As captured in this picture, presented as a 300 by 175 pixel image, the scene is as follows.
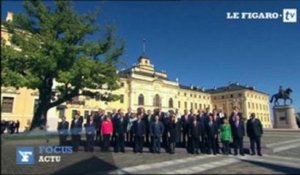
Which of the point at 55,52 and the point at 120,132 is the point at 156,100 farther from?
the point at 120,132

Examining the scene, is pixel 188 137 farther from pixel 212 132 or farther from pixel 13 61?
pixel 13 61

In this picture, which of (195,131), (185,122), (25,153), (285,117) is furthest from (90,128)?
(285,117)

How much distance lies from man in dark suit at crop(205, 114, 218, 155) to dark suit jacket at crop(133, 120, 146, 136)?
2.68 m

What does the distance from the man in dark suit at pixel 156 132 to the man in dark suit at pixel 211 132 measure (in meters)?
1.94

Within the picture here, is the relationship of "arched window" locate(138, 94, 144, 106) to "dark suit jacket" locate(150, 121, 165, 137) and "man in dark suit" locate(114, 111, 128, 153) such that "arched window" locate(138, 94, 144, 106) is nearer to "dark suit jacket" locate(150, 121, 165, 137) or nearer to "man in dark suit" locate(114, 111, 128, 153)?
"man in dark suit" locate(114, 111, 128, 153)

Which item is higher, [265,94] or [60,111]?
[265,94]

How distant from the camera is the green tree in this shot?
1677cm

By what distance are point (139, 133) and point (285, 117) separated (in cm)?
2507

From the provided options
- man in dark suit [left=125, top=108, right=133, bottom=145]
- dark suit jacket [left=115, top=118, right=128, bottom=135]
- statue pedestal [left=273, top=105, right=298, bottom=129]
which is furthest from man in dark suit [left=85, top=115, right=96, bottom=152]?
statue pedestal [left=273, top=105, right=298, bottom=129]

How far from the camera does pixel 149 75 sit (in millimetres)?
62500

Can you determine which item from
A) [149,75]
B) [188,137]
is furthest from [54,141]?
[149,75]

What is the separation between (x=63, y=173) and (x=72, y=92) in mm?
13479

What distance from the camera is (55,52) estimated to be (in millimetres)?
17859

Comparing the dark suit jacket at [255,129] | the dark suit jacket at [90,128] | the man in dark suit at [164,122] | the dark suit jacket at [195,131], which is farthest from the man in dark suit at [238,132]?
the dark suit jacket at [90,128]
